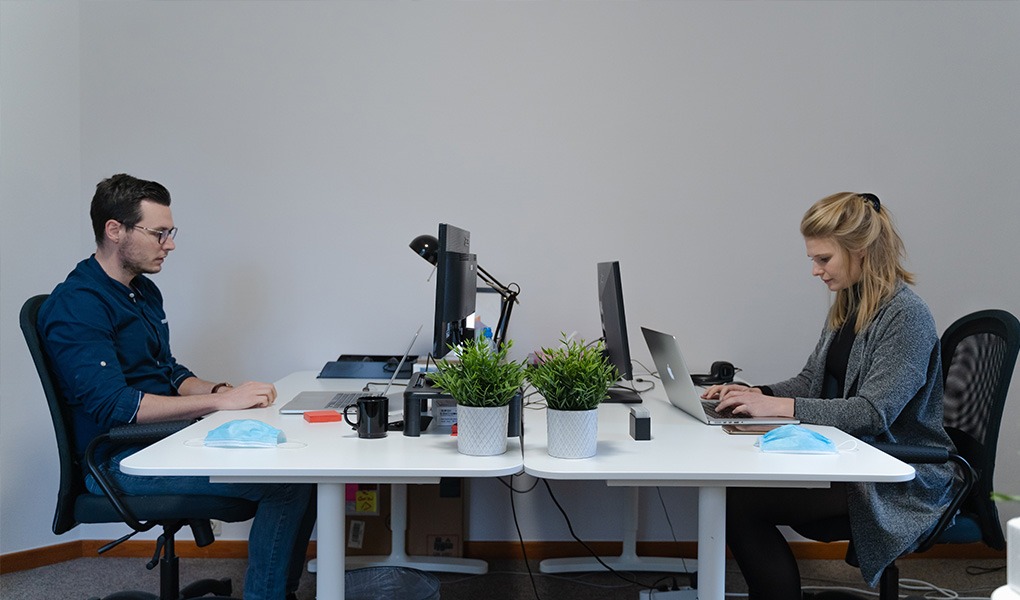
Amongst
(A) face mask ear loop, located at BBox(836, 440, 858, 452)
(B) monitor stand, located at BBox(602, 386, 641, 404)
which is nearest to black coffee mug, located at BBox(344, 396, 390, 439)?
(B) monitor stand, located at BBox(602, 386, 641, 404)

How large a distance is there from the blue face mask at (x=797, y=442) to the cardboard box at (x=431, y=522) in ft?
5.27

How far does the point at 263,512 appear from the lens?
212cm

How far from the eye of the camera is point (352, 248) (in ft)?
11.1

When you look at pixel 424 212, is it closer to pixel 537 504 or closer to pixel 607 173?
pixel 607 173

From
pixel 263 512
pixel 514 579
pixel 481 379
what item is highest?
pixel 481 379

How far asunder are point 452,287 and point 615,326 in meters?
0.52

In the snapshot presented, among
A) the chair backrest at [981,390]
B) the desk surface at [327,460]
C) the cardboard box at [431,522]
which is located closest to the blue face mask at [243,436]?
the desk surface at [327,460]

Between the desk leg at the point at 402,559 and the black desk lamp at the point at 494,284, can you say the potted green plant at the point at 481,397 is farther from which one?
the desk leg at the point at 402,559

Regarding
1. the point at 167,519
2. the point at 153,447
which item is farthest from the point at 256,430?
the point at 167,519

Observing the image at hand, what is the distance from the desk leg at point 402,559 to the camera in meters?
3.17

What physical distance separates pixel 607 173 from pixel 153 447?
208 centimetres

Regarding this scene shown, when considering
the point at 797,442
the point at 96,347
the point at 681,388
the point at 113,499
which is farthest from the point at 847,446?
the point at 96,347

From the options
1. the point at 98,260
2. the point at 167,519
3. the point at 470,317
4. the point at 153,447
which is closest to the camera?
the point at 153,447

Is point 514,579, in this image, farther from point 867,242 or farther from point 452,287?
point 867,242
